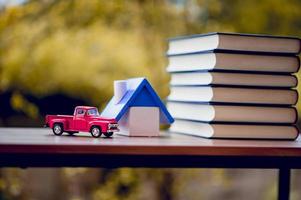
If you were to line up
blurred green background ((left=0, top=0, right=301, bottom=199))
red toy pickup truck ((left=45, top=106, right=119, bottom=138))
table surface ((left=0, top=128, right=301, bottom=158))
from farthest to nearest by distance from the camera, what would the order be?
blurred green background ((left=0, top=0, right=301, bottom=199)) < red toy pickup truck ((left=45, top=106, right=119, bottom=138)) < table surface ((left=0, top=128, right=301, bottom=158))

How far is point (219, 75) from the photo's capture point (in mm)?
1346

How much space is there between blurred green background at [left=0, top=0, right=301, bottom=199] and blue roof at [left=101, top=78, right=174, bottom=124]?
751mm

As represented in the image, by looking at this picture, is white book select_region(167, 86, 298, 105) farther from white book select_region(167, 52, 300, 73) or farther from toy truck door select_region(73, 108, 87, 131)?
toy truck door select_region(73, 108, 87, 131)

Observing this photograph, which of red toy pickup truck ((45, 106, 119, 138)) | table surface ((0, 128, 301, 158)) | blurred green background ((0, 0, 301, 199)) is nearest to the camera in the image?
table surface ((0, 128, 301, 158))

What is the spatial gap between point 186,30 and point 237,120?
972mm

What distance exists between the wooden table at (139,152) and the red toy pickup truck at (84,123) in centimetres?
2

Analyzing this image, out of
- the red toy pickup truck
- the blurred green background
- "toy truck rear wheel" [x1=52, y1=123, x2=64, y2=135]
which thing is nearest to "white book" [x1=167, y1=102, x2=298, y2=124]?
the red toy pickup truck

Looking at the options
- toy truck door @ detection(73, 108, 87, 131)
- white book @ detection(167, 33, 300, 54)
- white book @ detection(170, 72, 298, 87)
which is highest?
white book @ detection(167, 33, 300, 54)

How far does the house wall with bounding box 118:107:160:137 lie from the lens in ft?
4.51

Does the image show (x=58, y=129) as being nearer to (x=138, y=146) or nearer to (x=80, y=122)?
(x=80, y=122)

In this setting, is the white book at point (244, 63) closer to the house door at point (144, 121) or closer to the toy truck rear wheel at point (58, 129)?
the house door at point (144, 121)

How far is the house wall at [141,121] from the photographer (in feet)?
4.51

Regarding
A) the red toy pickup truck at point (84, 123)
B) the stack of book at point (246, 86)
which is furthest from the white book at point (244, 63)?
the red toy pickup truck at point (84, 123)

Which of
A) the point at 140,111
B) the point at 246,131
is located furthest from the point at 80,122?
the point at 246,131
